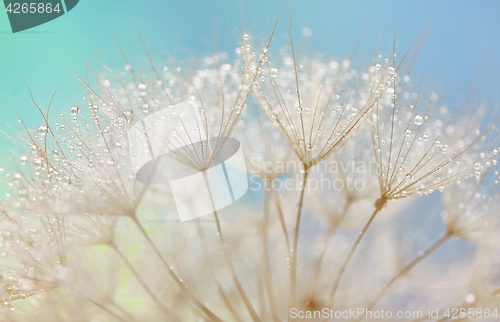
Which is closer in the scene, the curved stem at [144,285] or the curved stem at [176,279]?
the curved stem at [176,279]

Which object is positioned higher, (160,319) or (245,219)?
(245,219)

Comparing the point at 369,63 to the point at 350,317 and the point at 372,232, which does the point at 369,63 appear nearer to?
the point at 372,232

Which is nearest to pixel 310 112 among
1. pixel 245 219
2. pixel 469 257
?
pixel 245 219

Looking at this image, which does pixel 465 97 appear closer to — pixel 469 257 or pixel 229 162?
pixel 469 257

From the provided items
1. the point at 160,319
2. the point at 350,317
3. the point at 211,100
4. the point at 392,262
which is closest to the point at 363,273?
the point at 392,262

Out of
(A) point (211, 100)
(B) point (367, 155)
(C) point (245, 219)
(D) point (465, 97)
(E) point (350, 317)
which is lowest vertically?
(E) point (350, 317)

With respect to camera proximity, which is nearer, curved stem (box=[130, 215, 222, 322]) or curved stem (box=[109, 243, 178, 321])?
curved stem (box=[130, 215, 222, 322])

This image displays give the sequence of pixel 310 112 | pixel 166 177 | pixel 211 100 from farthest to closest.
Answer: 1. pixel 211 100
2. pixel 310 112
3. pixel 166 177

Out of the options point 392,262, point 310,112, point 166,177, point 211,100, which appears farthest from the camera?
point 392,262

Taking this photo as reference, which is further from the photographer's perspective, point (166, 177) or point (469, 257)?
point (469, 257)
